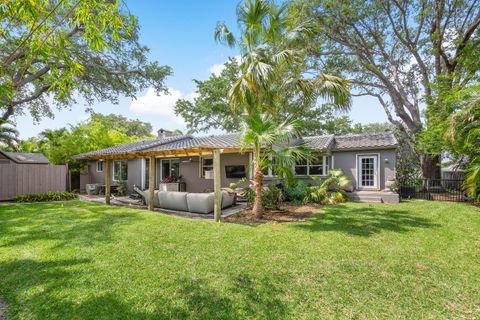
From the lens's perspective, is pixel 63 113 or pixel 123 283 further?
Answer: pixel 63 113

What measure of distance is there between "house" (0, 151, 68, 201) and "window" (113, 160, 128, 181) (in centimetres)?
395

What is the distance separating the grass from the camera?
3.20 m

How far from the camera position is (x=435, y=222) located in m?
7.53

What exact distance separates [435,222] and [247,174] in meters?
8.27

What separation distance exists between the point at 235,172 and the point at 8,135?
889 inches

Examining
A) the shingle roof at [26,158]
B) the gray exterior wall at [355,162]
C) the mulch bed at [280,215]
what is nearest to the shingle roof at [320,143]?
the gray exterior wall at [355,162]

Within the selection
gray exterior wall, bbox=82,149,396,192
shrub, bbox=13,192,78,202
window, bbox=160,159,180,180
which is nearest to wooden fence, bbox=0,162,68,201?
shrub, bbox=13,192,78,202

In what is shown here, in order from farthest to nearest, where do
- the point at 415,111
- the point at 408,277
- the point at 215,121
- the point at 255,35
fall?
the point at 215,121, the point at 415,111, the point at 255,35, the point at 408,277

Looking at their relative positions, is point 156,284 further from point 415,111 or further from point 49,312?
point 415,111

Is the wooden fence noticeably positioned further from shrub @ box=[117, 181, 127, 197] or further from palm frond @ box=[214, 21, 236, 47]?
palm frond @ box=[214, 21, 236, 47]

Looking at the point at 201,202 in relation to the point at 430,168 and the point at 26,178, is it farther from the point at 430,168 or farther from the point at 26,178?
the point at 430,168

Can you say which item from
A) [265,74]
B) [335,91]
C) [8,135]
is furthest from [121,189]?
[8,135]

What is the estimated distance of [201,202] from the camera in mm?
8828

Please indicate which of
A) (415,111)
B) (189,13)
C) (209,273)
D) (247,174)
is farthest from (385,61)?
(209,273)
